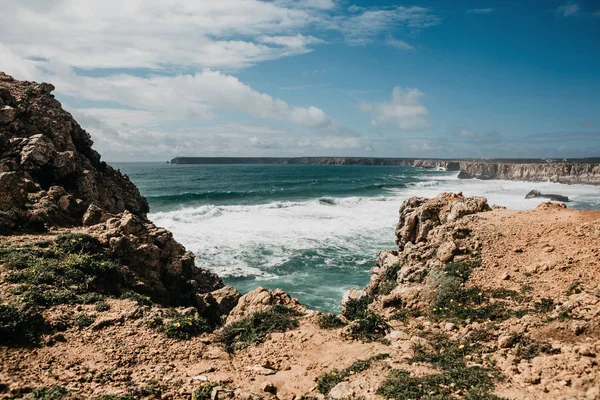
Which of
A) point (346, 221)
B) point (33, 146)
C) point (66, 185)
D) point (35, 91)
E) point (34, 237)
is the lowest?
point (346, 221)

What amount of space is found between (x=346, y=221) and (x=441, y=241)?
23.4 meters

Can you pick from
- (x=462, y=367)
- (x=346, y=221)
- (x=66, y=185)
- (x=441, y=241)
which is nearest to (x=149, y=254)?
(x=66, y=185)

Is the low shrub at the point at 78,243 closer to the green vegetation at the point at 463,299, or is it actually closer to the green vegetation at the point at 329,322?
the green vegetation at the point at 329,322

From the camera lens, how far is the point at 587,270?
1121cm

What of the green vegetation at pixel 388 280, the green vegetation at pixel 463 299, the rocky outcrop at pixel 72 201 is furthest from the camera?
the green vegetation at pixel 388 280

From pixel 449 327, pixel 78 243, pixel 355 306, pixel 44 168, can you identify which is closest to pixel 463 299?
pixel 449 327

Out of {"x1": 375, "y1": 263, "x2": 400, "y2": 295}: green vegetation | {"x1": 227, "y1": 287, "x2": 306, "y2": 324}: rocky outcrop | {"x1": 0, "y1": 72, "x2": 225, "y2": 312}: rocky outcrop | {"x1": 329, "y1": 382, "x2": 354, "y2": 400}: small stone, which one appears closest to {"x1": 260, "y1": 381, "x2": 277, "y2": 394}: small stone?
{"x1": 329, "y1": 382, "x2": 354, "y2": 400}: small stone

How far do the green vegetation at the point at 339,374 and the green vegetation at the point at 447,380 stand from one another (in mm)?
734

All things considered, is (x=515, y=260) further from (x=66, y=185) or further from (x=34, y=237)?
(x=66, y=185)

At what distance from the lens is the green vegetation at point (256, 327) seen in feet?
33.0

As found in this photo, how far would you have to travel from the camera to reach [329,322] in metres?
10.9

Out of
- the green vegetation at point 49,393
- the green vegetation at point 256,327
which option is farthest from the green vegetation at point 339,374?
the green vegetation at point 49,393

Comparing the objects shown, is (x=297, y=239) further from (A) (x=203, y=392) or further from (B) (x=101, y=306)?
(A) (x=203, y=392)

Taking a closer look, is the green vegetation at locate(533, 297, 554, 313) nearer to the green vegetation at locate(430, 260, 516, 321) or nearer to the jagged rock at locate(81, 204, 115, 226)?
the green vegetation at locate(430, 260, 516, 321)
